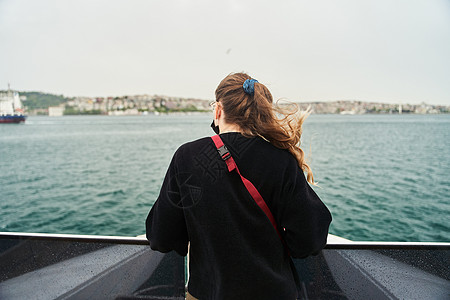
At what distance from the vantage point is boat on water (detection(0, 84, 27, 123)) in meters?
77.2

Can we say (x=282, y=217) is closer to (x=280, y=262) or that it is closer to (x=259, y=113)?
(x=280, y=262)

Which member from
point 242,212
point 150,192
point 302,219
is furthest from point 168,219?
point 150,192

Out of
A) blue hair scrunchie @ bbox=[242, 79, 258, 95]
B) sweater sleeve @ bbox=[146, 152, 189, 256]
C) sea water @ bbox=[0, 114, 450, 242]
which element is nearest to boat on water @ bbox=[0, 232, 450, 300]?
sweater sleeve @ bbox=[146, 152, 189, 256]

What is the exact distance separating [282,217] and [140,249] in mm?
980

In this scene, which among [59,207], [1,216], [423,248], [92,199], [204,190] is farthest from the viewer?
[92,199]

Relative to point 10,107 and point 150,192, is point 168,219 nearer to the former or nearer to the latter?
point 150,192

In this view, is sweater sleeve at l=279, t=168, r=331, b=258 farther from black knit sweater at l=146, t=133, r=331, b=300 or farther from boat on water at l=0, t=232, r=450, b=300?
boat on water at l=0, t=232, r=450, b=300

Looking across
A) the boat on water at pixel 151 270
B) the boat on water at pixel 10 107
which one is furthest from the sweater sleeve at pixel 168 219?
the boat on water at pixel 10 107

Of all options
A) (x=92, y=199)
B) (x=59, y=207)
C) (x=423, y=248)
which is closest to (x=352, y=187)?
(x=92, y=199)

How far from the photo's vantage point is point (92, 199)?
15.0m

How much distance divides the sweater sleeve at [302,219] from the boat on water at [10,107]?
92.9 meters

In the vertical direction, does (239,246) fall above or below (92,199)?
above

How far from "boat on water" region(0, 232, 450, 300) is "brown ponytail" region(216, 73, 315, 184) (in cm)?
82

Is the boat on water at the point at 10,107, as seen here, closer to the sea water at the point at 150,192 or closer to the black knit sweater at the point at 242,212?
the sea water at the point at 150,192
